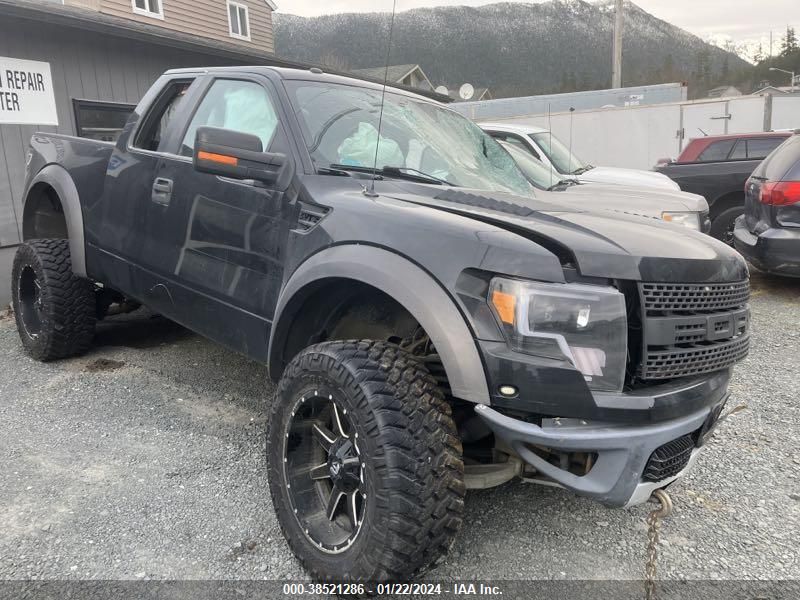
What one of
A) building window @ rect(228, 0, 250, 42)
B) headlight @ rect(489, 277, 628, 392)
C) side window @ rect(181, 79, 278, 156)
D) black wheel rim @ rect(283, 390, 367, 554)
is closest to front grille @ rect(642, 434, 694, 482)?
headlight @ rect(489, 277, 628, 392)

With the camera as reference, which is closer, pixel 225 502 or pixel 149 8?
pixel 225 502

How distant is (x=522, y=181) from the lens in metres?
3.67

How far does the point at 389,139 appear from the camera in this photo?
10.2ft

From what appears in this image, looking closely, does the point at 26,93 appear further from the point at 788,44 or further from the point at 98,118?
the point at 788,44

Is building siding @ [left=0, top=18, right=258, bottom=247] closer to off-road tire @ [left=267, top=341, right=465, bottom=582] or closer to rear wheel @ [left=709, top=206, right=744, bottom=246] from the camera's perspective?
off-road tire @ [left=267, top=341, right=465, bottom=582]

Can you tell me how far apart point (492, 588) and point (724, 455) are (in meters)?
1.75

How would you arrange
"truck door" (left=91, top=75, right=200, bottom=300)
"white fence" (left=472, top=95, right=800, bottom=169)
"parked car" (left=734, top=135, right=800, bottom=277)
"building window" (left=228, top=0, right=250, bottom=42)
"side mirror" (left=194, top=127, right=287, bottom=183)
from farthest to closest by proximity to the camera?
"building window" (left=228, top=0, right=250, bottom=42), "white fence" (left=472, top=95, right=800, bottom=169), "parked car" (left=734, top=135, right=800, bottom=277), "truck door" (left=91, top=75, right=200, bottom=300), "side mirror" (left=194, top=127, right=287, bottom=183)

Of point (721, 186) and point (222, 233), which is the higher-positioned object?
point (222, 233)

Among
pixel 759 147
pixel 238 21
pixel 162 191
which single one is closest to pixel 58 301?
pixel 162 191

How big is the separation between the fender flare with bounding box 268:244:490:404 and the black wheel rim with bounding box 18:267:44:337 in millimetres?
3060

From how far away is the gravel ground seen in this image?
8.25 feet

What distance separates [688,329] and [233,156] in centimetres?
187

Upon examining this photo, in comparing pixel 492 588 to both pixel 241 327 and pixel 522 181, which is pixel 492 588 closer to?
pixel 241 327

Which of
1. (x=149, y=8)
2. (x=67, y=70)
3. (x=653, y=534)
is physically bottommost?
(x=653, y=534)
